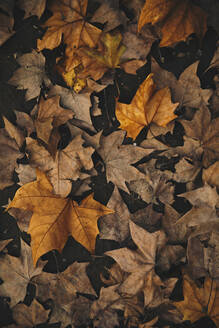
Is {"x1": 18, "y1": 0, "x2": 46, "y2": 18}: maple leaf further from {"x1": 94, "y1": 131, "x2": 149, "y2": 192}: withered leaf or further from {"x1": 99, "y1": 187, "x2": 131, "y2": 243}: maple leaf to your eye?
{"x1": 99, "y1": 187, "x2": 131, "y2": 243}: maple leaf

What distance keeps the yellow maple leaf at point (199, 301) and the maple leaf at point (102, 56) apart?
819 millimetres

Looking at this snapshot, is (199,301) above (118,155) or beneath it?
beneath

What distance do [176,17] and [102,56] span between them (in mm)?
278

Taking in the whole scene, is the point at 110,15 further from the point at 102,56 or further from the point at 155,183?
the point at 155,183

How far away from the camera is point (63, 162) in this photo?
906 mm

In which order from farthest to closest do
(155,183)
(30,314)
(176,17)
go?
(30,314), (155,183), (176,17)

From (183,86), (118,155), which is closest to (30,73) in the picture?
(118,155)

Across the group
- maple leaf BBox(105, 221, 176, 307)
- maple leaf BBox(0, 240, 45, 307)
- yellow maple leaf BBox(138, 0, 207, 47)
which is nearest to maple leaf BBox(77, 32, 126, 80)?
yellow maple leaf BBox(138, 0, 207, 47)

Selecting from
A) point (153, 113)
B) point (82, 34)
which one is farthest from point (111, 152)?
point (82, 34)

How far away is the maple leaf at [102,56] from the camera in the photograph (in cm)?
93

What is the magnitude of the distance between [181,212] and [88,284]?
457mm

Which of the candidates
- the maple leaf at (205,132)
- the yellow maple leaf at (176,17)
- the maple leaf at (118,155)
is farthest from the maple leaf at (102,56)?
the maple leaf at (205,132)

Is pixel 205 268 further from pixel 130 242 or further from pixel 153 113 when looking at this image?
pixel 153 113

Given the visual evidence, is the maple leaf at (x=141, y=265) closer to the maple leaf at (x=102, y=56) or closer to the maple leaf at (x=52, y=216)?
the maple leaf at (x=52, y=216)
